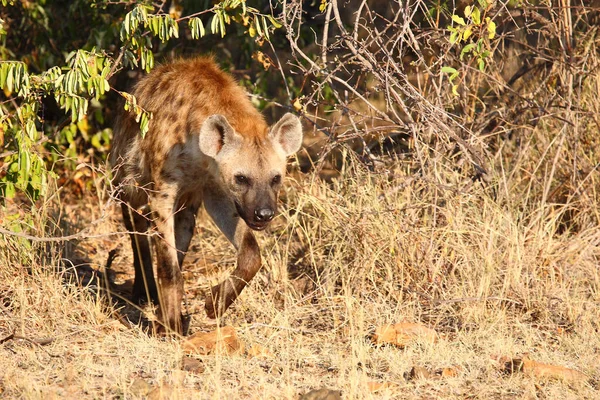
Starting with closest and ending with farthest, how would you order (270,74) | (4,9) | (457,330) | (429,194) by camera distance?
(457,330), (429,194), (4,9), (270,74)

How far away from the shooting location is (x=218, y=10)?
4.55 metres

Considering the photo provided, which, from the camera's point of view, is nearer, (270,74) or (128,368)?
(128,368)

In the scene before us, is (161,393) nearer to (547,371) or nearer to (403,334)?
(403,334)

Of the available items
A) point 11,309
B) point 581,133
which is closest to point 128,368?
point 11,309

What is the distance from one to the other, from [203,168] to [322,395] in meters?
1.69

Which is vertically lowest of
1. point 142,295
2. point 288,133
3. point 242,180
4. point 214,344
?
point 142,295

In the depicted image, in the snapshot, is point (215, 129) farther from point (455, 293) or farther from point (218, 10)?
point (455, 293)

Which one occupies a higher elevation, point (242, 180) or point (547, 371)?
point (242, 180)

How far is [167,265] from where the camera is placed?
4676 millimetres

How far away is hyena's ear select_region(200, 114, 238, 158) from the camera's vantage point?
175 inches

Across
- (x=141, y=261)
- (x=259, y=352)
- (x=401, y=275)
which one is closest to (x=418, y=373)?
(x=259, y=352)

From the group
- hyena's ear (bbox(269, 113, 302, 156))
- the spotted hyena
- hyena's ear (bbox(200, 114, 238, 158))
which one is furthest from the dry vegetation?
hyena's ear (bbox(200, 114, 238, 158))

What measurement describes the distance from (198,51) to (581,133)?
310 cm

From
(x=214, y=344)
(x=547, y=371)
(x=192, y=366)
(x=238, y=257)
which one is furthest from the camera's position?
(x=238, y=257)
